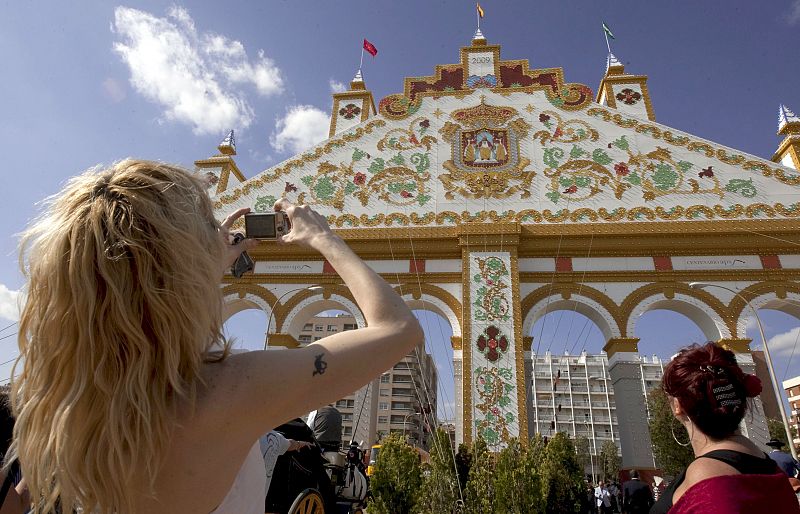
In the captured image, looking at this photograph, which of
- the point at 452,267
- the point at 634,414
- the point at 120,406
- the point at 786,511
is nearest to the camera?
the point at 120,406

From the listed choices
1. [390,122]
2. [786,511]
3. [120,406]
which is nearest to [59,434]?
[120,406]

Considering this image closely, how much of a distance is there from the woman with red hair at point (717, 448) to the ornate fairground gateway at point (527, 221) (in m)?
8.32

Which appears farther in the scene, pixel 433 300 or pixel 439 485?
pixel 433 300

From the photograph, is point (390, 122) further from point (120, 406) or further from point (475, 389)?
point (120, 406)

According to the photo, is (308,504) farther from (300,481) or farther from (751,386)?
(751,386)

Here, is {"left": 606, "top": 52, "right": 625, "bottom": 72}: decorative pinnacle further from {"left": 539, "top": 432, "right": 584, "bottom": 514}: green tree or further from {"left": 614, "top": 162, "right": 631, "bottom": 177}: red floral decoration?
{"left": 539, "top": 432, "right": 584, "bottom": 514}: green tree

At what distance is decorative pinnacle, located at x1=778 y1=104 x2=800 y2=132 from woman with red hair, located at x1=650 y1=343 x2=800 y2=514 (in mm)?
13784

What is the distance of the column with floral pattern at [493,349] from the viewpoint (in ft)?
31.9

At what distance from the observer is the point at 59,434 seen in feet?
2.77

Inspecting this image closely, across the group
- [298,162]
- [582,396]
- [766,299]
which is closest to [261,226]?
[766,299]

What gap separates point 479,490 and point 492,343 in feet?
15.2

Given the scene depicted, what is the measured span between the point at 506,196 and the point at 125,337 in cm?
1172

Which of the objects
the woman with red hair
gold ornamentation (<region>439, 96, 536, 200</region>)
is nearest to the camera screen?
the woman with red hair

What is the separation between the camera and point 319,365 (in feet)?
3.01
